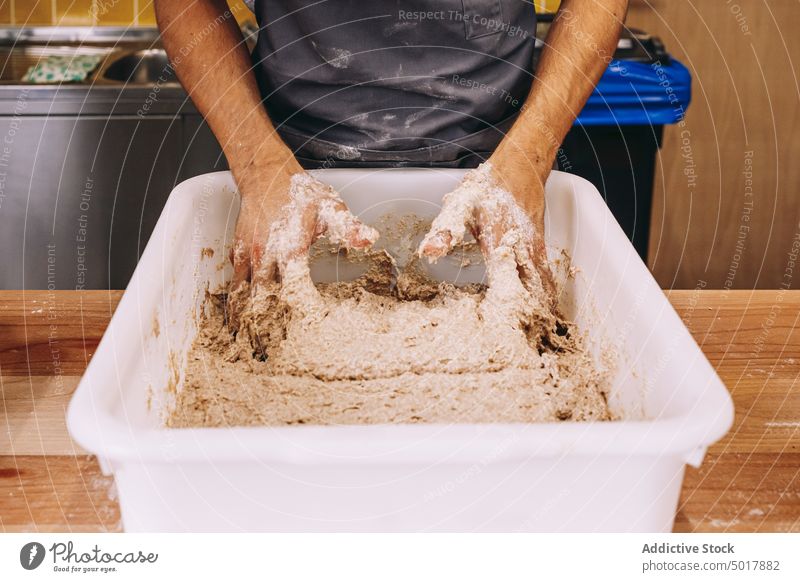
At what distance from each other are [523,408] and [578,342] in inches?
4.2

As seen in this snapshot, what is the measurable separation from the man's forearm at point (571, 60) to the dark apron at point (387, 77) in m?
0.04

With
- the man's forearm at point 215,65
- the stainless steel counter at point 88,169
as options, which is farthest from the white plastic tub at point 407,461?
the stainless steel counter at point 88,169

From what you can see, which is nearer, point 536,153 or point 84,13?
point 536,153

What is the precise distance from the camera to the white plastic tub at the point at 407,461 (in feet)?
1.00

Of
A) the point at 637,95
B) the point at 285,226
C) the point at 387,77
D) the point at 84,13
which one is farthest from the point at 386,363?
the point at 84,13

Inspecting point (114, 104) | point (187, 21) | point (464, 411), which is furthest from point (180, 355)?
point (114, 104)

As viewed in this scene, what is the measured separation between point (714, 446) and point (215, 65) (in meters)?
0.48

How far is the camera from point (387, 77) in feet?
2.16

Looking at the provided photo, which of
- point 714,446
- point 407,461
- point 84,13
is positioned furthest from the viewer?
point 84,13
